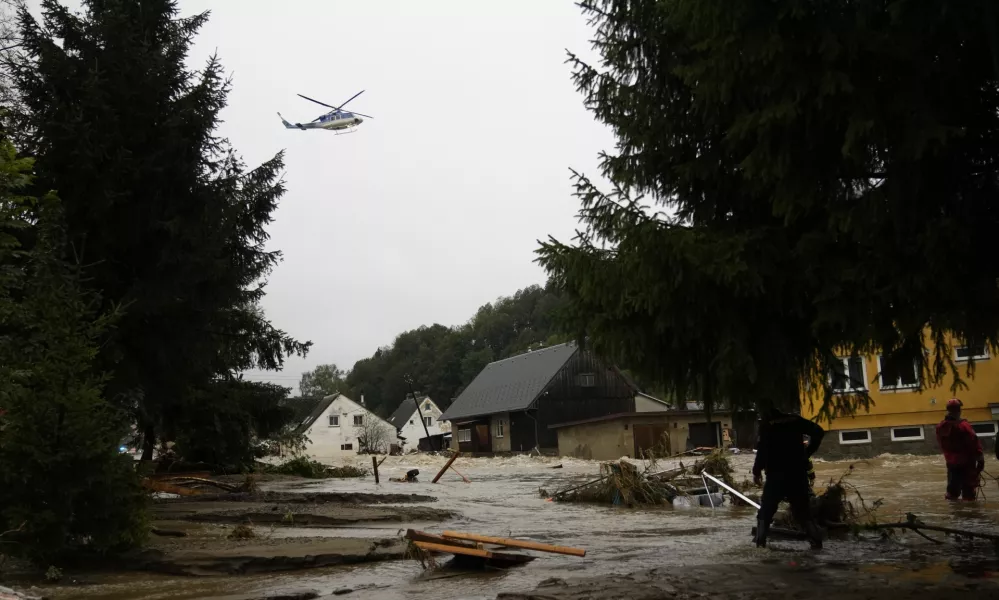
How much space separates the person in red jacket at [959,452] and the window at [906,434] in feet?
64.1

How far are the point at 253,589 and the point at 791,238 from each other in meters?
5.79

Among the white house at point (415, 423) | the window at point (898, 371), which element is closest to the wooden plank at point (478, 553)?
the window at point (898, 371)

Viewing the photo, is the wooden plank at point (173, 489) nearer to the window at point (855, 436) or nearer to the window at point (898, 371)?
the window at point (898, 371)

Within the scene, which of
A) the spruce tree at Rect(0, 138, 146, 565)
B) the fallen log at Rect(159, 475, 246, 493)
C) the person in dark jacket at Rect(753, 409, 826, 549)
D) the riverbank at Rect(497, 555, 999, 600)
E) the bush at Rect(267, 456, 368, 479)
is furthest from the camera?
→ the bush at Rect(267, 456, 368, 479)

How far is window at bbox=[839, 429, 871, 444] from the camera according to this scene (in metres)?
33.5

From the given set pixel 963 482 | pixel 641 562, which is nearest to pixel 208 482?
pixel 641 562

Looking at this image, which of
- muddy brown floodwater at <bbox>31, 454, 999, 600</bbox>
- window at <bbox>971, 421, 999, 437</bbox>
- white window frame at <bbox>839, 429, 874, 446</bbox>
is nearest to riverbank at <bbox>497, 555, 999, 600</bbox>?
muddy brown floodwater at <bbox>31, 454, 999, 600</bbox>

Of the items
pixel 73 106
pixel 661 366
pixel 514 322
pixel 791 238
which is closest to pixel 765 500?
pixel 661 366

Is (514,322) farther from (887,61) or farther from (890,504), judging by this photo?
(887,61)

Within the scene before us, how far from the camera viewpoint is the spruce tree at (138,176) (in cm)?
1544

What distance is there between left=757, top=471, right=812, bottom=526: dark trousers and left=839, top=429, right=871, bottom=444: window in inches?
1026

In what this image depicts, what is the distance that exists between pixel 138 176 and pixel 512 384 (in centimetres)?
5051

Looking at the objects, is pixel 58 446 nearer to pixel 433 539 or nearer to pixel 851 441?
pixel 433 539

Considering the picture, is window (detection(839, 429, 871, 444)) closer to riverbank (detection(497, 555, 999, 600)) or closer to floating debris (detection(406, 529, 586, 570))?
riverbank (detection(497, 555, 999, 600))
